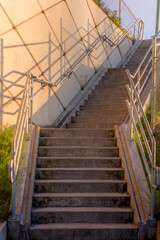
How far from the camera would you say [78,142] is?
14.9 feet

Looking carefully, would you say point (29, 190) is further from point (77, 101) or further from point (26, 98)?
point (77, 101)

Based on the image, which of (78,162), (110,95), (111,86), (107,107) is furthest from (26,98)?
(111,86)

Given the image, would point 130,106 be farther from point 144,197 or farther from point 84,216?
point 84,216

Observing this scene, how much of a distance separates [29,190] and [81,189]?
25.7 inches

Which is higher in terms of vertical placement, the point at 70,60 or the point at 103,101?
the point at 70,60

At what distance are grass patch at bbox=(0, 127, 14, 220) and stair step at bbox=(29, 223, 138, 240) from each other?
0.35m

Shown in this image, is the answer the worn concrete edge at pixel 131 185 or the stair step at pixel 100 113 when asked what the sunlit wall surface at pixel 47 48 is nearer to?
the stair step at pixel 100 113

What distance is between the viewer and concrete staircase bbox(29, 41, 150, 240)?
3.05 m

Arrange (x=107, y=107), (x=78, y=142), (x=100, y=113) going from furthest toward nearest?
(x=107, y=107) < (x=100, y=113) < (x=78, y=142)

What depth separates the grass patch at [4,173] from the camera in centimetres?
301

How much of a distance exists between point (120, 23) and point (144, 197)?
7.89m

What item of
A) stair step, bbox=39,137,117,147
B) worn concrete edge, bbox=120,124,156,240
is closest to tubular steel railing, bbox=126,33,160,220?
worn concrete edge, bbox=120,124,156,240

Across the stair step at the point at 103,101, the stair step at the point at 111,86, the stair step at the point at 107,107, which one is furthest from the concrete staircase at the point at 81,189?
the stair step at the point at 111,86

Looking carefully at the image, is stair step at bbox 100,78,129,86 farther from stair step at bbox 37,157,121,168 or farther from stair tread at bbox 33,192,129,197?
stair tread at bbox 33,192,129,197
